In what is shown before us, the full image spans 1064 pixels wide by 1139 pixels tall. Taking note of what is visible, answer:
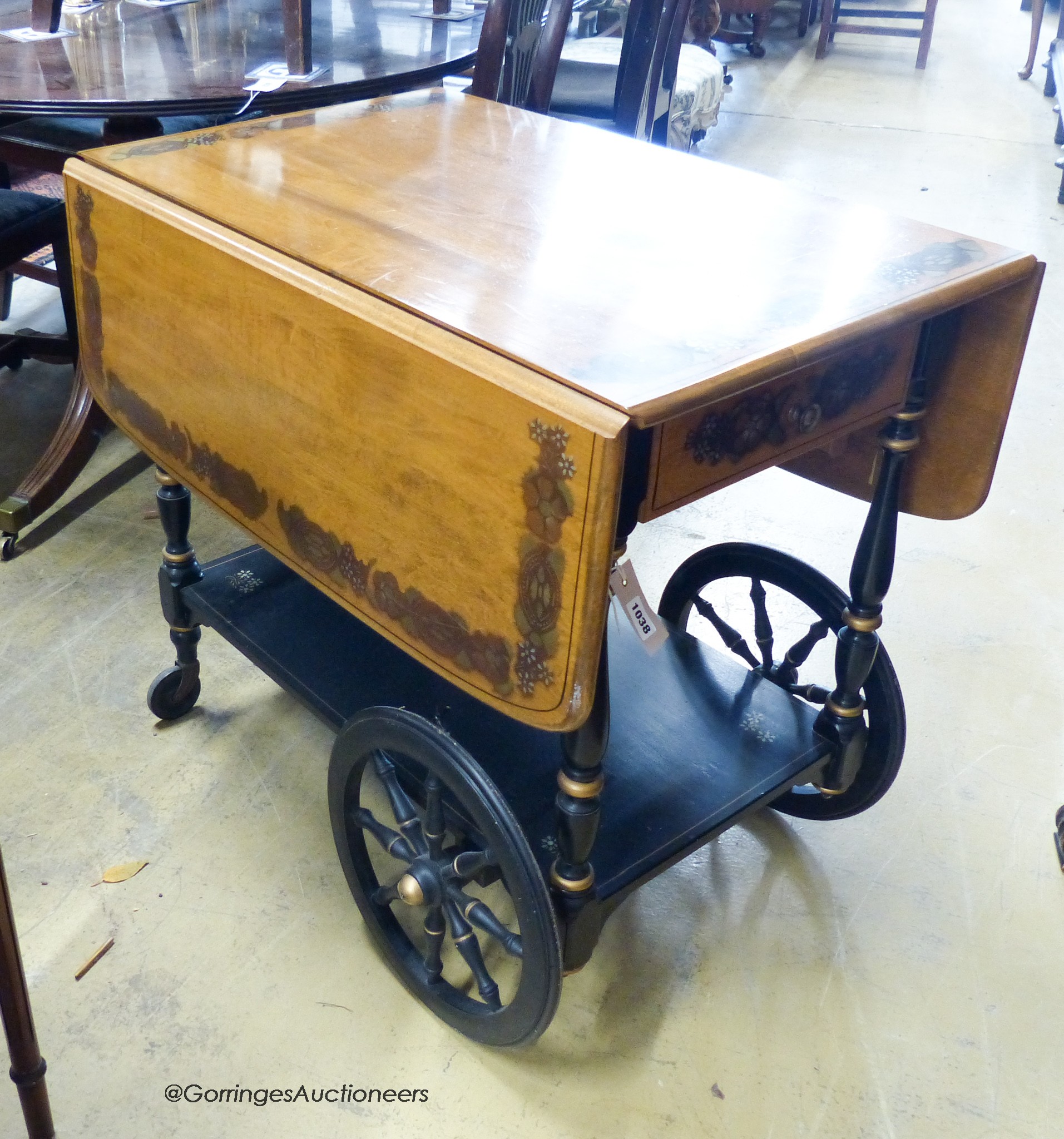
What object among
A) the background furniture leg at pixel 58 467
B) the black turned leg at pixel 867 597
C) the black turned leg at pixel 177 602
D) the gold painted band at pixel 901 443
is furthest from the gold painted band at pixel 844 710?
the background furniture leg at pixel 58 467

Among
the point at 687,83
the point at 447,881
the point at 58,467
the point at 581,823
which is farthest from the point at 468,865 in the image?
the point at 687,83

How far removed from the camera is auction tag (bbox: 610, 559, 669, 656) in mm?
1142

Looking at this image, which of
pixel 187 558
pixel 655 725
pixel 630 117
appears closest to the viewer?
pixel 655 725

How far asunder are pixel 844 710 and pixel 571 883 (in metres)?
0.43

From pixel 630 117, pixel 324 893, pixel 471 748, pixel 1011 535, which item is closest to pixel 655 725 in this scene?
pixel 471 748

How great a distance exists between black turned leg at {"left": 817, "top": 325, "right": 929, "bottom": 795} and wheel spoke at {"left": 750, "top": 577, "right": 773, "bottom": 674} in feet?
0.55

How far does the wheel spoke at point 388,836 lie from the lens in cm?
129

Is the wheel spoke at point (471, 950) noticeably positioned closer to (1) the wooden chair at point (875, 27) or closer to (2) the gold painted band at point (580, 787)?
(2) the gold painted band at point (580, 787)

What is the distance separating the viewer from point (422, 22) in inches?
95.7

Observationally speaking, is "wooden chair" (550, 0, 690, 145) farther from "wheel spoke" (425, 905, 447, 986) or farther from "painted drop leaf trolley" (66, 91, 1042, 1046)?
"wheel spoke" (425, 905, 447, 986)

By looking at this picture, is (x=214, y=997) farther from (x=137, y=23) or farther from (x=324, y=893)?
(x=137, y=23)

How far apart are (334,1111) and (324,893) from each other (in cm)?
30

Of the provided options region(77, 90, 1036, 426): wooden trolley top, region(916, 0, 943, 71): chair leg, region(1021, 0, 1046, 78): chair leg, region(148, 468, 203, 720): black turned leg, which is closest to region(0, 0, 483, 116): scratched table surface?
region(77, 90, 1036, 426): wooden trolley top

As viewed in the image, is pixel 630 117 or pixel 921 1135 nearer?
pixel 921 1135
